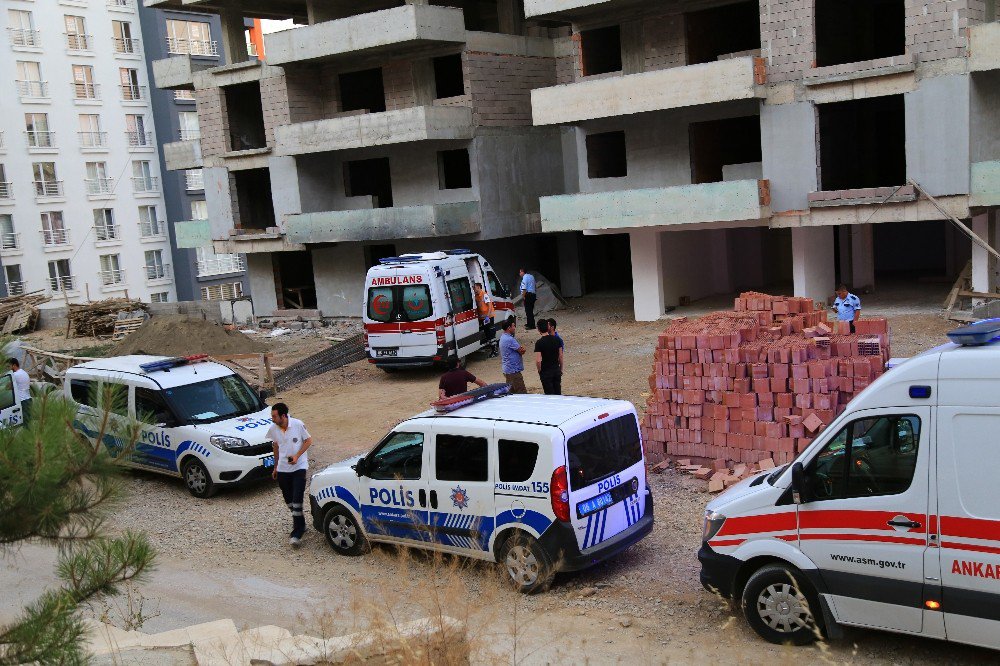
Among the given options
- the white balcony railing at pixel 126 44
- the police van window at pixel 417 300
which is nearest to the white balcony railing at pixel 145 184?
the white balcony railing at pixel 126 44

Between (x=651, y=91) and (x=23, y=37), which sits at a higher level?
(x=23, y=37)

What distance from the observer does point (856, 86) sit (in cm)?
2205

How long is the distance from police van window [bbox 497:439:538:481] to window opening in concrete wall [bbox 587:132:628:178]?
2022 cm

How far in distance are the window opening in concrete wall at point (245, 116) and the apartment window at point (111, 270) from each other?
20563 mm

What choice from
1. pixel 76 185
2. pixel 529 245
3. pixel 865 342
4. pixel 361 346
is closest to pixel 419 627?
pixel 865 342

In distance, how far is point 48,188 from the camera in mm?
50938

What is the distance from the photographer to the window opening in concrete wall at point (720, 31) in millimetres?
25773

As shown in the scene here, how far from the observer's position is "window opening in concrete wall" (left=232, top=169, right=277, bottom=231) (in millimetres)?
36406

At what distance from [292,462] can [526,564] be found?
3.50 metres

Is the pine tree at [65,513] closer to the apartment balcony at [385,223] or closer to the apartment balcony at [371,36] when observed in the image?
the apartment balcony at [385,223]

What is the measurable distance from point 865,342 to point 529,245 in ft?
76.2

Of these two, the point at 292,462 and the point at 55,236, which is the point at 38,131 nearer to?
the point at 55,236

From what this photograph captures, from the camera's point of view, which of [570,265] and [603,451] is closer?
[603,451]

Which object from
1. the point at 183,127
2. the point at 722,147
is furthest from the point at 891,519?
the point at 183,127
